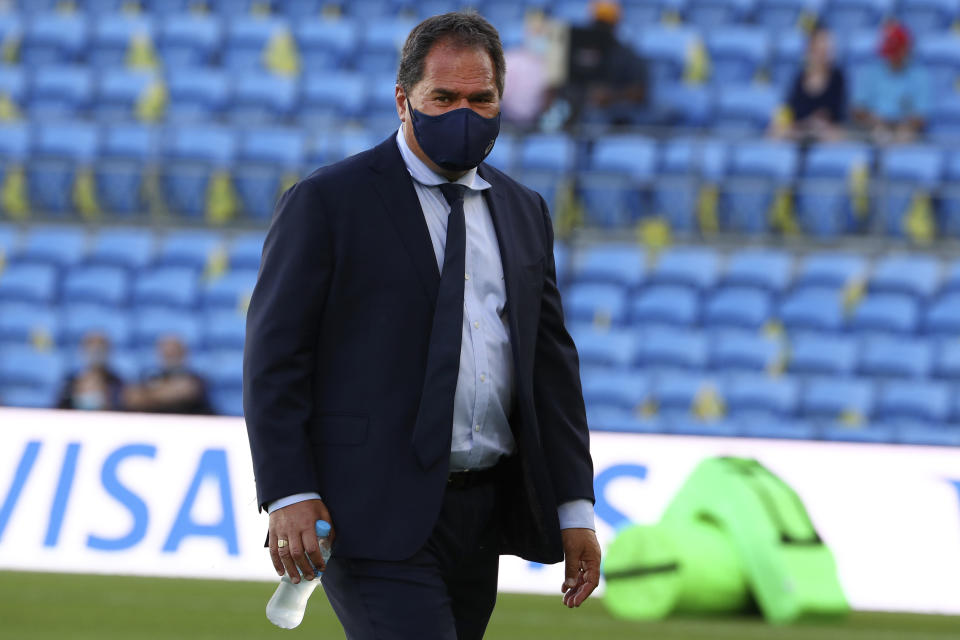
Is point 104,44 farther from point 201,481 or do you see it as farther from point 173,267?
point 201,481

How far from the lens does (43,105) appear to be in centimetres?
1263

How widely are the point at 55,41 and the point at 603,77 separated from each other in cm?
545

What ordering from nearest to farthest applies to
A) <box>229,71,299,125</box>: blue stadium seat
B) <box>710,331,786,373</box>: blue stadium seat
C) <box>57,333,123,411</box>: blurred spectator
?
<box>57,333,123,411</box>: blurred spectator
<box>710,331,786,373</box>: blue stadium seat
<box>229,71,299,125</box>: blue stadium seat

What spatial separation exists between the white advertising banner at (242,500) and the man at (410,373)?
15.0 feet

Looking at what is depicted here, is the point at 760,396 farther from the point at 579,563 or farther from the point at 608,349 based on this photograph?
the point at 579,563

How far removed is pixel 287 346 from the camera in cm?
268

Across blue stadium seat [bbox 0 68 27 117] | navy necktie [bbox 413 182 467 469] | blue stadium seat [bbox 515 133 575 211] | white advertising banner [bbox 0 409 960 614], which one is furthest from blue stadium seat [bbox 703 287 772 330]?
navy necktie [bbox 413 182 467 469]

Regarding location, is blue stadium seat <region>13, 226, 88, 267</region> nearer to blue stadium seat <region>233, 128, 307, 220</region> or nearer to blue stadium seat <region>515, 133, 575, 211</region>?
blue stadium seat <region>233, 128, 307, 220</region>

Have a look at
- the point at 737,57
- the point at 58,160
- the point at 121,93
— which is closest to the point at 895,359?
the point at 737,57

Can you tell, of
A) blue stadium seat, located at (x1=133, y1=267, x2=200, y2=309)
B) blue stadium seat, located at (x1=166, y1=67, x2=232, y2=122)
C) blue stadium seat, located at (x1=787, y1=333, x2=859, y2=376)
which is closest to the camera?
blue stadium seat, located at (x1=787, y1=333, x2=859, y2=376)

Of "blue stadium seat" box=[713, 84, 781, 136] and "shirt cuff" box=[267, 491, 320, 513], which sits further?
"blue stadium seat" box=[713, 84, 781, 136]

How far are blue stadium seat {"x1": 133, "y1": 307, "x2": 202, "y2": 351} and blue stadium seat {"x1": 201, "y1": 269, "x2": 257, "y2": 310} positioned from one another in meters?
0.19

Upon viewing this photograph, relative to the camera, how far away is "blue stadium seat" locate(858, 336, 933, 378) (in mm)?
9977

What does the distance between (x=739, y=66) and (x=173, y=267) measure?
4.87m
